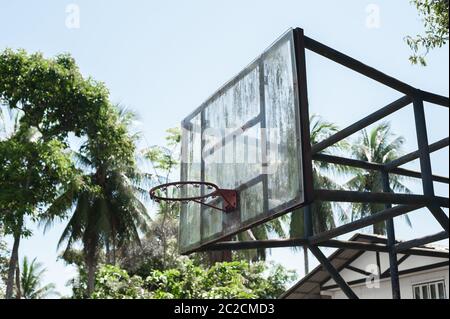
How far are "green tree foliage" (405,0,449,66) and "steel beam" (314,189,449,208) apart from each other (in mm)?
2332

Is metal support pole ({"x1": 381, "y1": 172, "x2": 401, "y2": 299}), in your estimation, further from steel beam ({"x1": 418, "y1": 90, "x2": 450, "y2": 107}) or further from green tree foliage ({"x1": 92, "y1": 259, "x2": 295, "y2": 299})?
green tree foliage ({"x1": 92, "y1": 259, "x2": 295, "y2": 299})

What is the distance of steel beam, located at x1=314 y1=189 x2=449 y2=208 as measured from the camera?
567 cm

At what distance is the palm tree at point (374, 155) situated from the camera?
22.5 meters

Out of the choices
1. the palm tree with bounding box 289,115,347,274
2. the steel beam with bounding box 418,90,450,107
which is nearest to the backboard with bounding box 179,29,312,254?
the steel beam with bounding box 418,90,450,107

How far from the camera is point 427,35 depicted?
26.3ft

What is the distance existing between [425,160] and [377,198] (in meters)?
0.95

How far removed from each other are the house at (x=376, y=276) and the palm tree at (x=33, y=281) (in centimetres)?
1762

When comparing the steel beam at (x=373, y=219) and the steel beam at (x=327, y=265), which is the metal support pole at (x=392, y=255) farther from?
the steel beam at (x=373, y=219)

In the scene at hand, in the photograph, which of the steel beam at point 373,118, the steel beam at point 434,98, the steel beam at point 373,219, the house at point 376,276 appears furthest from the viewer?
the house at point 376,276

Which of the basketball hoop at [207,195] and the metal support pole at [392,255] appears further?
the metal support pole at [392,255]

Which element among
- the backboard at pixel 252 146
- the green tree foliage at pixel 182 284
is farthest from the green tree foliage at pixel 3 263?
the backboard at pixel 252 146

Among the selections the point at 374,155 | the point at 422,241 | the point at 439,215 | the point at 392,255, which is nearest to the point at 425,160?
the point at 439,215

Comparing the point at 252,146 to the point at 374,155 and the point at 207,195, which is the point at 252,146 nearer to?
the point at 207,195
